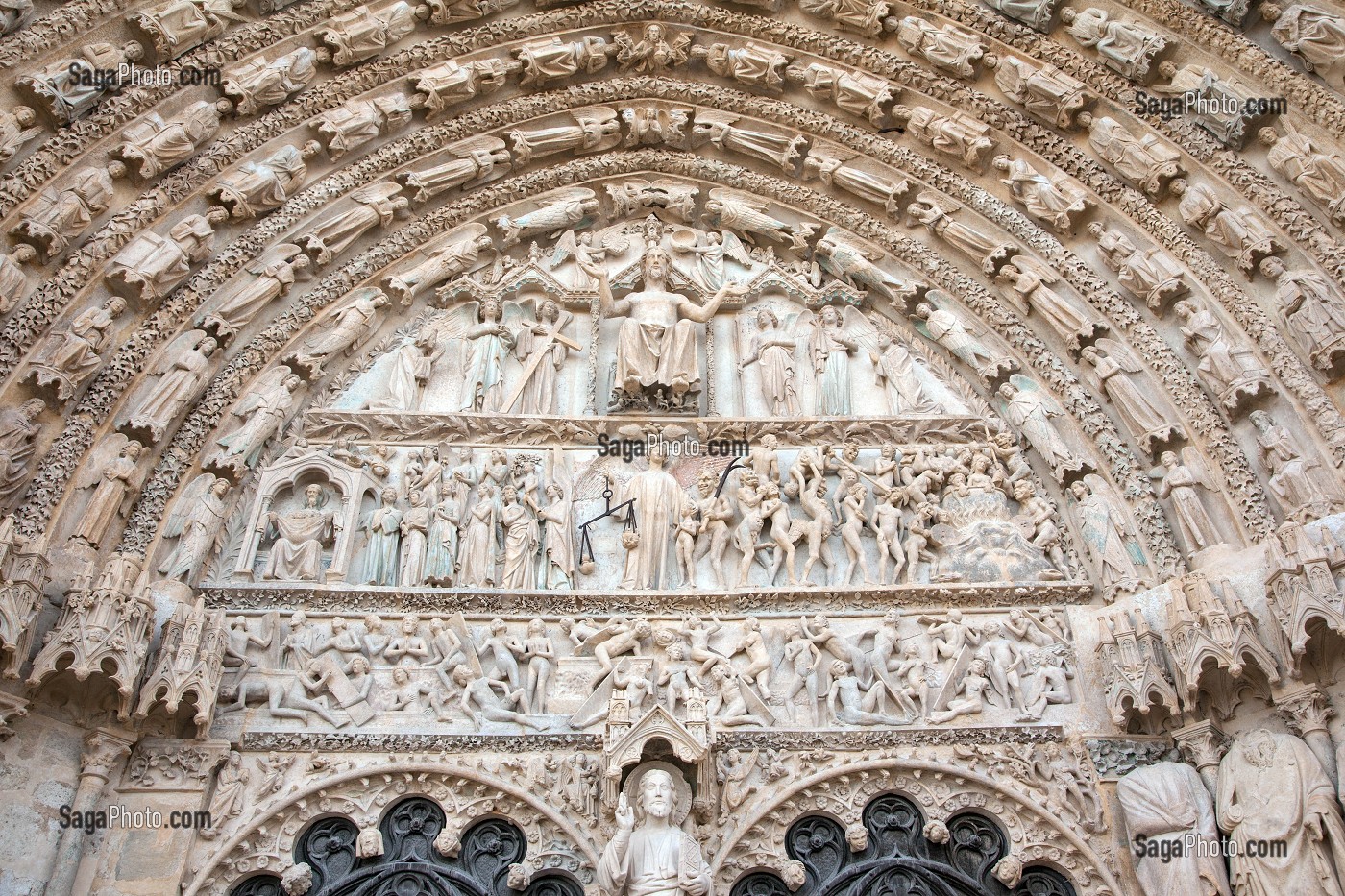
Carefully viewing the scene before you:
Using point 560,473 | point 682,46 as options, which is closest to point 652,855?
point 560,473

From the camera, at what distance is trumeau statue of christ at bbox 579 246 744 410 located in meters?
9.73

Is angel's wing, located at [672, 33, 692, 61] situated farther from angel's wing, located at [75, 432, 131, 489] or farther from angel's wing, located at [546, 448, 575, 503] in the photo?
angel's wing, located at [75, 432, 131, 489]

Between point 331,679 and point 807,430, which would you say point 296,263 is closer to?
point 331,679

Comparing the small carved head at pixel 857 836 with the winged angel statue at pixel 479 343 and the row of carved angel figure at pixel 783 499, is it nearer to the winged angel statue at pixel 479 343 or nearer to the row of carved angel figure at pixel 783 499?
the row of carved angel figure at pixel 783 499

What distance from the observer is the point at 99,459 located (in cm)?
812

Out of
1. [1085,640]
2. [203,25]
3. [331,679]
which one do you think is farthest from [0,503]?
[1085,640]

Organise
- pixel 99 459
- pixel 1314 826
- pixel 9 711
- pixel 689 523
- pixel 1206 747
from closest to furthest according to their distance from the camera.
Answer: pixel 1314 826, pixel 9 711, pixel 1206 747, pixel 99 459, pixel 689 523

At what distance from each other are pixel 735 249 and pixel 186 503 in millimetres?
5294

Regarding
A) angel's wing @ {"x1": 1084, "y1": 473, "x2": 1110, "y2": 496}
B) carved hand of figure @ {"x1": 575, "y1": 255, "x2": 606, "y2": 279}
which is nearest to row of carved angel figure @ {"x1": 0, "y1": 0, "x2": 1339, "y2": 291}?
carved hand of figure @ {"x1": 575, "y1": 255, "x2": 606, "y2": 279}

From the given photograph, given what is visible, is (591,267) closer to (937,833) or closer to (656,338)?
(656,338)

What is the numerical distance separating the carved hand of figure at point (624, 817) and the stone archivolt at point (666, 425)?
9.2 inches

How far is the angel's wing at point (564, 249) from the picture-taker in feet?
35.2

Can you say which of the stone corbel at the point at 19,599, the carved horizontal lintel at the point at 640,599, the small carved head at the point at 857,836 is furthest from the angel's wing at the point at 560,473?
the stone corbel at the point at 19,599

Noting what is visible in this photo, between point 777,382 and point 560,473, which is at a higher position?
point 777,382
